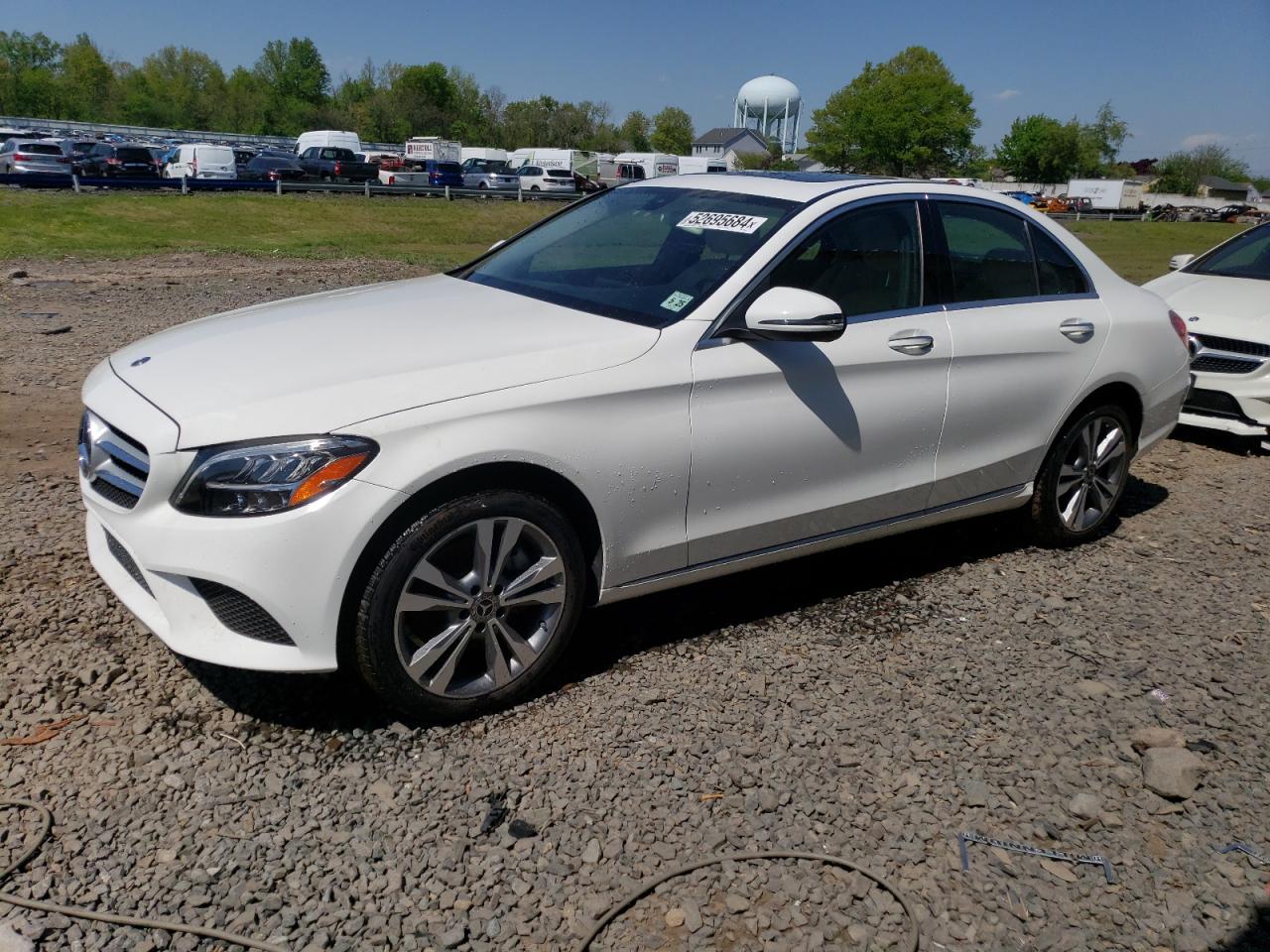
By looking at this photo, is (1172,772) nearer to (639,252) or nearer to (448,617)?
(448,617)

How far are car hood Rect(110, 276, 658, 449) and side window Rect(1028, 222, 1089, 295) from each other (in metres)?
2.38

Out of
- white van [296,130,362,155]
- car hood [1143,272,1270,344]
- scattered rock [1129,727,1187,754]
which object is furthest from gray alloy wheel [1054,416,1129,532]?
white van [296,130,362,155]

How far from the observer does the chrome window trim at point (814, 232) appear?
3.86 m

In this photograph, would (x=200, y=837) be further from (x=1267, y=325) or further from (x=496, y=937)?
(x=1267, y=325)

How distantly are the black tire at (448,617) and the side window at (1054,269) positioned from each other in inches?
114

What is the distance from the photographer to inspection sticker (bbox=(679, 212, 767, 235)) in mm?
4223

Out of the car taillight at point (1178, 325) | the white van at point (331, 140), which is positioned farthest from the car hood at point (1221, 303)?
the white van at point (331, 140)

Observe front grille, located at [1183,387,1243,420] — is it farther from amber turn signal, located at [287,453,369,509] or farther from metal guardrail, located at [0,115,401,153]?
metal guardrail, located at [0,115,401,153]

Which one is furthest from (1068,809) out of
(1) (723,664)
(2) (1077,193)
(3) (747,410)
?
(2) (1077,193)

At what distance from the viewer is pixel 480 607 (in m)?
3.45

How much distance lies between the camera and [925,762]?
11.6 feet

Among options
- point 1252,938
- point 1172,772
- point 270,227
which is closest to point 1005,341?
point 1172,772

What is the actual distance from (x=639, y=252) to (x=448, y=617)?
1.82 m

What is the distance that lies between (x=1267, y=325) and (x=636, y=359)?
622cm
